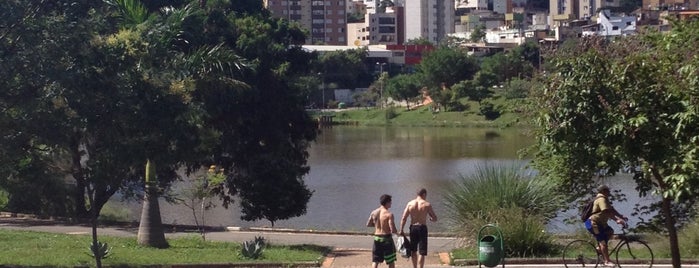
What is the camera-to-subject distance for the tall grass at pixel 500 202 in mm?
19656

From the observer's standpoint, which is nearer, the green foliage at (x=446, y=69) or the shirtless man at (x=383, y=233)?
the shirtless man at (x=383, y=233)

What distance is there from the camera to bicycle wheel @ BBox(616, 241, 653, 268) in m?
17.1

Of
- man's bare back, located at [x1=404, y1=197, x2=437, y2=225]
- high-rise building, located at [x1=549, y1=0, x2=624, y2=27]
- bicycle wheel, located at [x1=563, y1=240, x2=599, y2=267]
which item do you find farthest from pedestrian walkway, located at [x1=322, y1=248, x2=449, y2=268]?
high-rise building, located at [x1=549, y1=0, x2=624, y2=27]

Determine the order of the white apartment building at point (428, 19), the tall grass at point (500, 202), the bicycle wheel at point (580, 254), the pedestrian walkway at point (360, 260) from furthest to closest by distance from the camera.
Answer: the white apartment building at point (428, 19) → the tall grass at point (500, 202) → the pedestrian walkway at point (360, 260) → the bicycle wheel at point (580, 254)

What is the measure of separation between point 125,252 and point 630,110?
10.3m

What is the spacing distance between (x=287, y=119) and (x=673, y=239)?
1485 centimetres

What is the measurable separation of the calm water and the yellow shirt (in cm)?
573

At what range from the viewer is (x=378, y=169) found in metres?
50.0

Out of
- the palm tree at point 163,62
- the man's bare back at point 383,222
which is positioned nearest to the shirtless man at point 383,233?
the man's bare back at point 383,222

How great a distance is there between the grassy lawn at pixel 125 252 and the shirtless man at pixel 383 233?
3.85 metres

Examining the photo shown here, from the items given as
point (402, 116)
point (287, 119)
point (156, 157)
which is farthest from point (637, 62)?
point (402, 116)

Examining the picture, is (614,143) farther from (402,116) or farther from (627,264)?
(402,116)

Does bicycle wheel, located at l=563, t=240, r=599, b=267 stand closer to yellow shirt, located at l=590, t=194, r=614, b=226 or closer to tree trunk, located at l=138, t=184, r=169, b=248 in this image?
yellow shirt, located at l=590, t=194, r=614, b=226

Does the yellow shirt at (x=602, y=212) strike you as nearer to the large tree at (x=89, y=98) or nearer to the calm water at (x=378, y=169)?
the calm water at (x=378, y=169)
